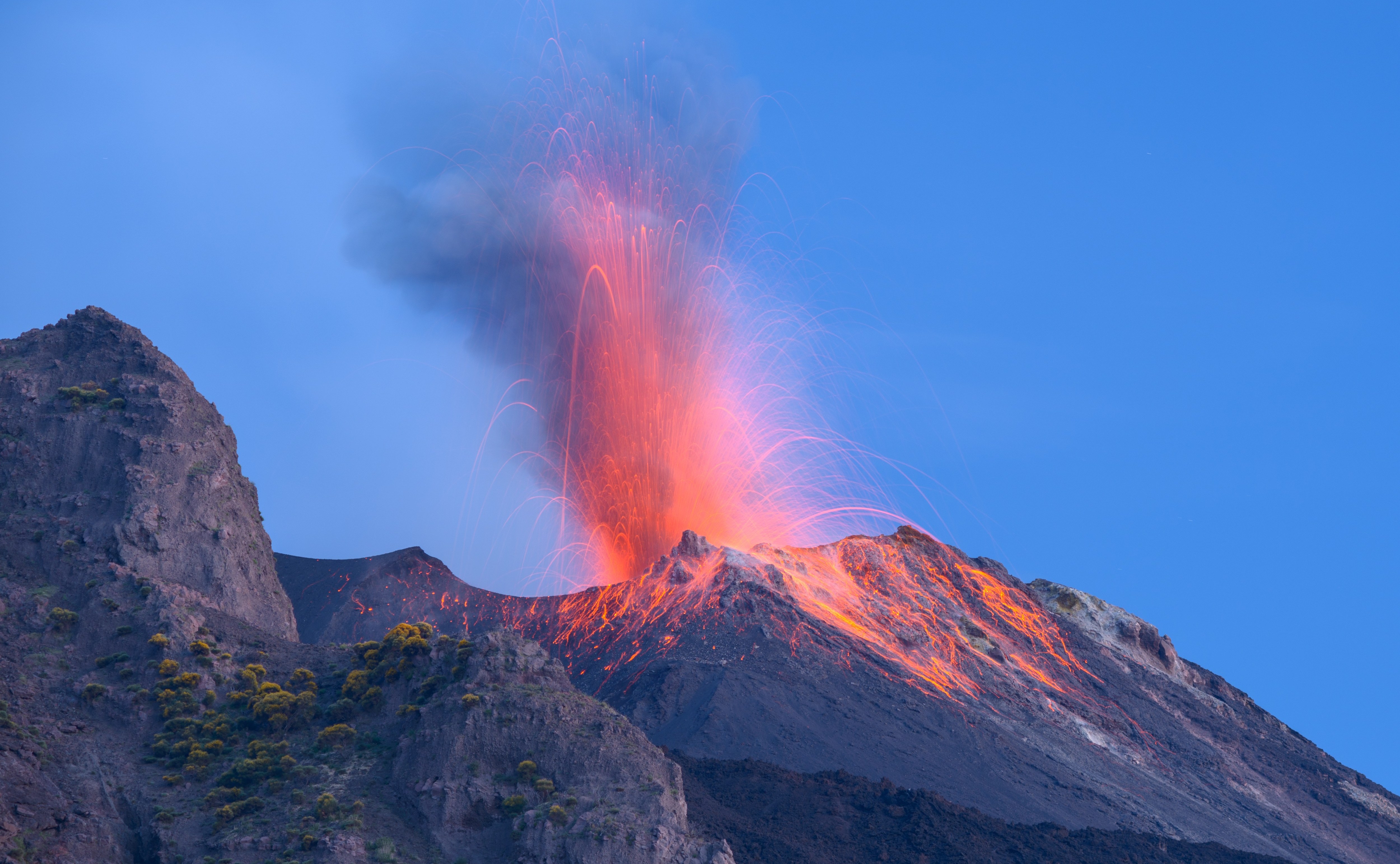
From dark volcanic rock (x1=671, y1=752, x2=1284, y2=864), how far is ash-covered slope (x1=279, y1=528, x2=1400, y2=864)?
444 cm

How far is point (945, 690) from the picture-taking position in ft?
298

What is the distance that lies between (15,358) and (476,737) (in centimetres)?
3630

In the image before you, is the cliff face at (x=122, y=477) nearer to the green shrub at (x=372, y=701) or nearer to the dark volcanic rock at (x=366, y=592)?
the green shrub at (x=372, y=701)

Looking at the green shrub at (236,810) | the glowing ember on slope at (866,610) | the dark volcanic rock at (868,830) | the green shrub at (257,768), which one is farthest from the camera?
the glowing ember on slope at (866,610)

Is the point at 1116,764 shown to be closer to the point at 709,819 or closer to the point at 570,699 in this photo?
the point at 709,819

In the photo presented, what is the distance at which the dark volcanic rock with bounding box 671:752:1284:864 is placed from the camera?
59.8m

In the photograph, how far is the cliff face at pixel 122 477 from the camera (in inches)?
2140

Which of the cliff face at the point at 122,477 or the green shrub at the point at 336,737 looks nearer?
the green shrub at the point at 336,737

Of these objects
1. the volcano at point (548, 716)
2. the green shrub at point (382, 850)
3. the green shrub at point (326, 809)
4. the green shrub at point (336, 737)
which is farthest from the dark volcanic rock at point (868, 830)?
the green shrub at point (326, 809)

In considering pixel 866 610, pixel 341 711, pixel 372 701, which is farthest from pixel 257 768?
pixel 866 610

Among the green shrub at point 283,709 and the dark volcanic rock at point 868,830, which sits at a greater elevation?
the dark volcanic rock at point 868,830

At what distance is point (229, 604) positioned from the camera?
2254 inches

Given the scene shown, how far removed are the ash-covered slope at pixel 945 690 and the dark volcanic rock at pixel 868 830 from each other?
4437 mm

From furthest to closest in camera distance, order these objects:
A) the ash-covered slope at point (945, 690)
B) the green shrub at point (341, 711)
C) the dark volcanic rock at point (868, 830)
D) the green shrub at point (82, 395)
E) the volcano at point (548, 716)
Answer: the ash-covered slope at point (945, 690), the dark volcanic rock at point (868, 830), the green shrub at point (82, 395), the green shrub at point (341, 711), the volcano at point (548, 716)
